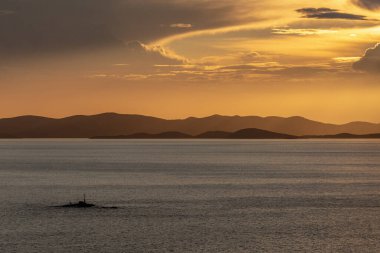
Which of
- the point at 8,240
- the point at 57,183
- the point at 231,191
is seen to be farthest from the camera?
the point at 57,183

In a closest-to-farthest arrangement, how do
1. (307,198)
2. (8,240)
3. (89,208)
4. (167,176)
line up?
(8,240) → (89,208) → (307,198) → (167,176)

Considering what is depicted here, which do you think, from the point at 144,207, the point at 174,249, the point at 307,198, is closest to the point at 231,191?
the point at 307,198

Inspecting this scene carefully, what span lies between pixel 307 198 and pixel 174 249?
5609 cm

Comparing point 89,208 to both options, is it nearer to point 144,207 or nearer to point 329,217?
point 144,207

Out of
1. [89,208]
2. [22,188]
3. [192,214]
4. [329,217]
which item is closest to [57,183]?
[22,188]

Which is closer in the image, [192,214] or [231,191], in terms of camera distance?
[192,214]

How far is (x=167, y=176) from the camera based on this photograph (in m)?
184

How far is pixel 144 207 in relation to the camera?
350ft

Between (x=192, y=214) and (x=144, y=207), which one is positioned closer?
(x=192, y=214)

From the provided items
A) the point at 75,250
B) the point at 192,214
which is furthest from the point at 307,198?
the point at 75,250

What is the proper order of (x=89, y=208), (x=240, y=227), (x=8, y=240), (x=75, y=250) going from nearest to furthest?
(x=75, y=250)
(x=8, y=240)
(x=240, y=227)
(x=89, y=208)

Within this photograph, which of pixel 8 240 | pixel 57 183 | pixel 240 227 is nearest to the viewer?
pixel 8 240

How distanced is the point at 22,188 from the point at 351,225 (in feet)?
250

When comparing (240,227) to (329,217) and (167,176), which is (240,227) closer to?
(329,217)
